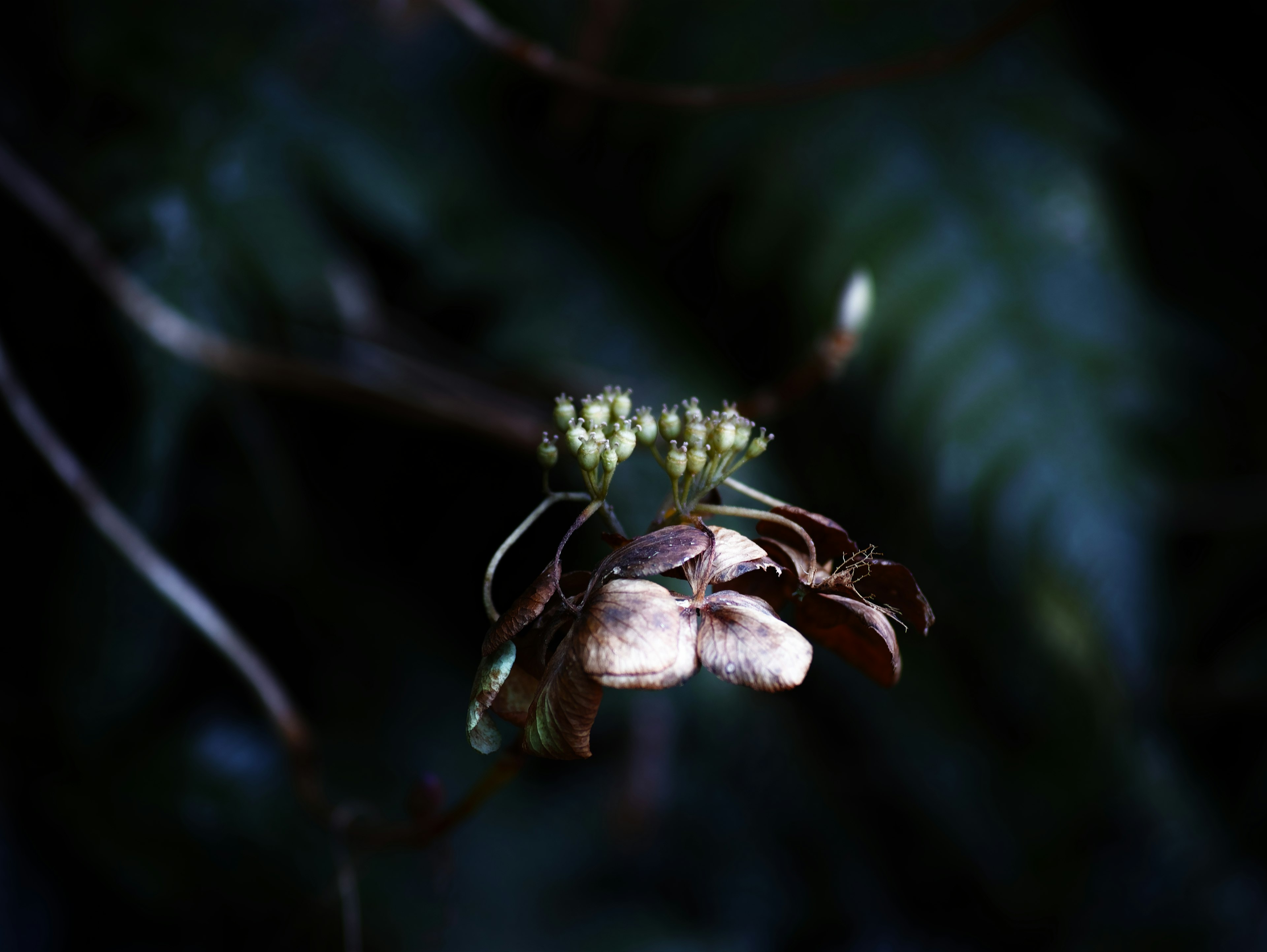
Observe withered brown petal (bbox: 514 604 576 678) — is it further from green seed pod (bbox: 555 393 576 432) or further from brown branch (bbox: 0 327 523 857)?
brown branch (bbox: 0 327 523 857)

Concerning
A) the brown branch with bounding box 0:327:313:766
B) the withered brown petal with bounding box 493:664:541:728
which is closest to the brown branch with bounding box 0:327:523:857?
the brown branch with bounding box 0:327:313:766

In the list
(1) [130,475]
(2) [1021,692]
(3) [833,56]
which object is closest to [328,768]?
(1) [130,475]

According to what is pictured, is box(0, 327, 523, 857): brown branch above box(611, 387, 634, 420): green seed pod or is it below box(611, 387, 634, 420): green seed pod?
below

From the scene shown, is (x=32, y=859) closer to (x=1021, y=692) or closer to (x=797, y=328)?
(x=797, y=328)

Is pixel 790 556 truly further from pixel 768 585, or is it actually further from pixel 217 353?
pixel 217 353

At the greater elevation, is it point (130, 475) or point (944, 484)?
point (944, 484)

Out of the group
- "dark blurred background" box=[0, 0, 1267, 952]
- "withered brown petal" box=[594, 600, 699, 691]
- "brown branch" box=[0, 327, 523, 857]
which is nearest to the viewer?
"withered brown petal" box=[594, 600, 699, 691]
